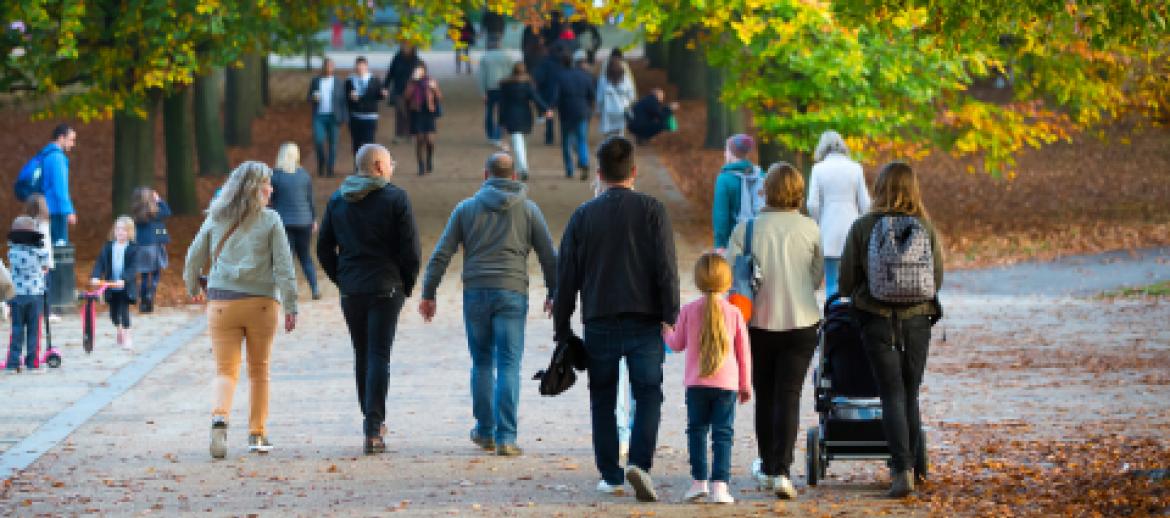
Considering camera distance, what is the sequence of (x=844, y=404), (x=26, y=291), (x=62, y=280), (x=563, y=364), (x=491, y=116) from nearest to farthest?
1. (x=563, y=364)
2. (x=844, y=404)
3. (x=26, y=291)
4. (x=62, y=280)
5. (x=491, y=116)

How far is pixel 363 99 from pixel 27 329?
43.4 ft

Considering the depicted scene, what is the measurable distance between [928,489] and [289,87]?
112 feet

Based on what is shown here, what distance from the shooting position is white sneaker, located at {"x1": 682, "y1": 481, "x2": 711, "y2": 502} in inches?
336

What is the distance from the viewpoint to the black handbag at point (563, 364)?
8.83 meters

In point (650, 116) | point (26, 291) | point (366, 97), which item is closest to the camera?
point (26, 291)

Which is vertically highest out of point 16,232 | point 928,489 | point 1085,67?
point 1085,67

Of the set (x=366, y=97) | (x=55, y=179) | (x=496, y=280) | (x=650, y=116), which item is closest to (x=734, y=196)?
(x=496, y=280)

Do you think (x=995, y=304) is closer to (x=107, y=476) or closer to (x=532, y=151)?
A: (x=107, y=476)

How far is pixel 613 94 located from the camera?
1059 inches

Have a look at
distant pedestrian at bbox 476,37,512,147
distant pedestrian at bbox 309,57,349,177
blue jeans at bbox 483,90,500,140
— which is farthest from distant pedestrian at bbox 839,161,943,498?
blue jeans at bbox 483,90,500,140

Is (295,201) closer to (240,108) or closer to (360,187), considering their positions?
(360,187)

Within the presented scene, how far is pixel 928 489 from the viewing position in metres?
8.82

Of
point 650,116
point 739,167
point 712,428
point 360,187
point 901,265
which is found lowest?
point 712,428

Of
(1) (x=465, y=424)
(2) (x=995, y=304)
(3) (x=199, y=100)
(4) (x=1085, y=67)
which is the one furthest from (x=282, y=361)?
(3) (x=199, y=100)
